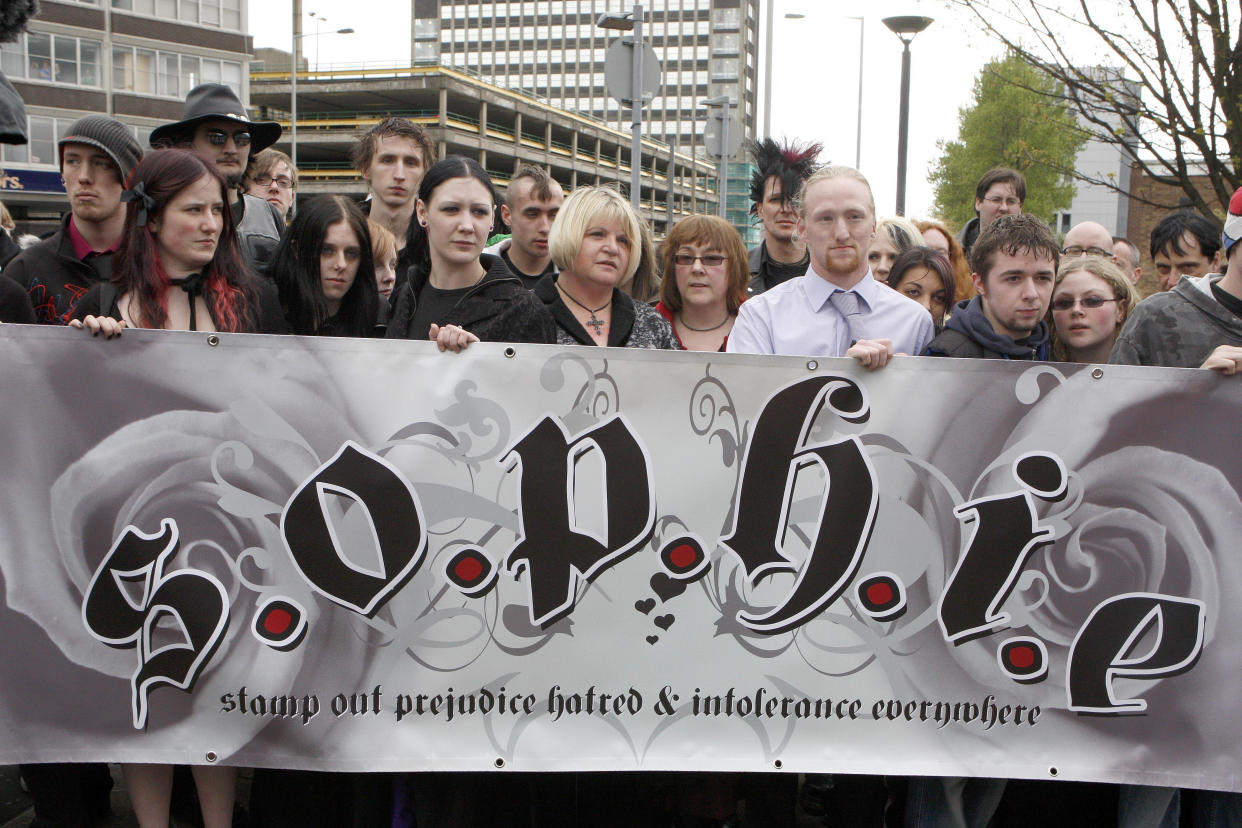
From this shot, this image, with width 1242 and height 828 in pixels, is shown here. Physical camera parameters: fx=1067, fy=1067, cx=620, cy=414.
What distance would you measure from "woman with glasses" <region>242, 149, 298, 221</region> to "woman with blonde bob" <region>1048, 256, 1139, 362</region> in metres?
3.67

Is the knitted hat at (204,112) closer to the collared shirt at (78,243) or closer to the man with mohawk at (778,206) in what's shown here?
the collared shirt at (78,243)

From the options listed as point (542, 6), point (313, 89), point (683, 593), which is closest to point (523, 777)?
point (683, 593)

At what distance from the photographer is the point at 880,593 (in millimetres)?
2920

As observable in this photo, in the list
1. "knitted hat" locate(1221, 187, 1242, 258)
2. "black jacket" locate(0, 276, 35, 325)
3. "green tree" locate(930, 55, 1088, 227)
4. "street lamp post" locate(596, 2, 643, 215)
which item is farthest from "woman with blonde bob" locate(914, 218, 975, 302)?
"green tree" locate(930, 55, 1088, 227)

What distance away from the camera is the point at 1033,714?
292cm

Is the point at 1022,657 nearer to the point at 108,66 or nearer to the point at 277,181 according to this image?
the point at 277,181

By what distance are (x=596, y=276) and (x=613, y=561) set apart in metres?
→ 1.17

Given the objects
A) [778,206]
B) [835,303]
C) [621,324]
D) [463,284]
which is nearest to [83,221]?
[463,284]

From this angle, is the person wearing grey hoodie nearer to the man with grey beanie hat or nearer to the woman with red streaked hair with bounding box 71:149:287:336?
the woman with red streaked hair with bounding box 71:149:287:336

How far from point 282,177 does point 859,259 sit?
338 centimetres

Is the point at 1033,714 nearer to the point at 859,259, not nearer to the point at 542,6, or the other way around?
the point at 859,259

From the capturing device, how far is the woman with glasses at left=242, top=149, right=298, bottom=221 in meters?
5.41

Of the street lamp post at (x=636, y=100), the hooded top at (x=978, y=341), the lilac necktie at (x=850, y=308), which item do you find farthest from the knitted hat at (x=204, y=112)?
the street lamp post at (x=636, y=100)

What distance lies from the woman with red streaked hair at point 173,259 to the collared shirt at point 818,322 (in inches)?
61.9
